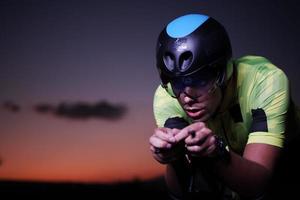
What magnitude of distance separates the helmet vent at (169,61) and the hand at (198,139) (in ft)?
1.94

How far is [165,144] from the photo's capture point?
1.43 m

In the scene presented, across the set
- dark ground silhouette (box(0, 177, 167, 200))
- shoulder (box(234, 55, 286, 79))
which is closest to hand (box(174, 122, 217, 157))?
shoulder (box(234, 55, 286, 79))

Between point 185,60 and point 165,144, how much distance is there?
61cm

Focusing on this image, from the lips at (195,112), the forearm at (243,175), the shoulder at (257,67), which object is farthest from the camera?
the shoulder at (257,67)

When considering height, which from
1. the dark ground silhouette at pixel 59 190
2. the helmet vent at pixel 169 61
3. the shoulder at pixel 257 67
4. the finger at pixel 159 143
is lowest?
the dark ground silhouette at pixel 59 190

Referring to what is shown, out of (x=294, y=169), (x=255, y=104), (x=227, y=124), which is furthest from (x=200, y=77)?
(x=294, y=169)

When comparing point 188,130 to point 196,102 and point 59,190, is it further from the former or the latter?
point 59,190

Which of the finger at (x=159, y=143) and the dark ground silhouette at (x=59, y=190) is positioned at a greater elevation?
the finger at (x=159, y=143)

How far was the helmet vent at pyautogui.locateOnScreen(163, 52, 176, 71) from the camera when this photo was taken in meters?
1.94

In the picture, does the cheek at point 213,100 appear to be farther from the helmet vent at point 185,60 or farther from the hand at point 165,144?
the hand at point 165,144

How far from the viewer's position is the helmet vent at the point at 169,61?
6.37 feet

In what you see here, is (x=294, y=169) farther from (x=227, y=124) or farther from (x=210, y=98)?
(x=210, y=98)

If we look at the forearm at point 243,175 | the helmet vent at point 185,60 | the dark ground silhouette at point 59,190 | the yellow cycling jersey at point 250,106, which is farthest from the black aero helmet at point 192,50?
the dark ground silhouette at point 59,190

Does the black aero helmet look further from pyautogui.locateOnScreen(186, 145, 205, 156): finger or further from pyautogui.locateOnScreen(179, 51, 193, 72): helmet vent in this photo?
pyautogui.locateOnScreen(186, 145, 205, 156): finger
